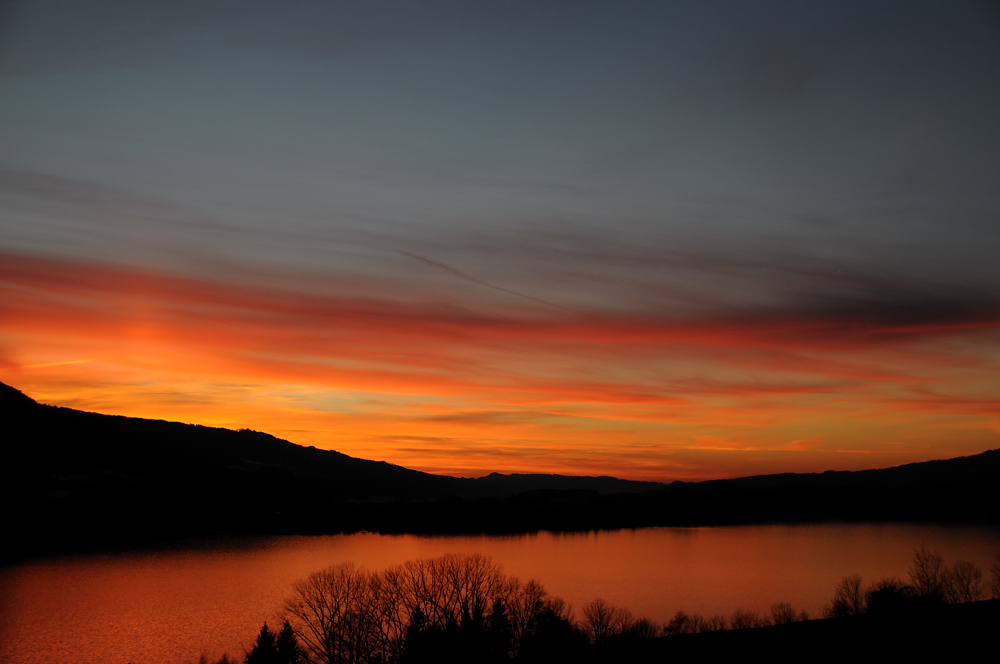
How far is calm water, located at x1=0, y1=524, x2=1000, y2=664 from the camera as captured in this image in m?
53.5

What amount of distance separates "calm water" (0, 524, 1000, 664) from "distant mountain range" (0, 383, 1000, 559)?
69.8 feet

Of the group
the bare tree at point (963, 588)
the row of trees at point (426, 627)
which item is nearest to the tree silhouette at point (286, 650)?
the row of trees at point (426, 627)

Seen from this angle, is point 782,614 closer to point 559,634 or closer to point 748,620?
point 748,620

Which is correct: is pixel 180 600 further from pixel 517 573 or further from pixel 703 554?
pixel 703 554

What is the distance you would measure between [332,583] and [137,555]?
61681 mm

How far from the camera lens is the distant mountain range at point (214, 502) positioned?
413 ft

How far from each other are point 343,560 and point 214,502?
258ft

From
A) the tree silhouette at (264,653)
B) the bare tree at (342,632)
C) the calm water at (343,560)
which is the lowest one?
the calm water at (343,560)

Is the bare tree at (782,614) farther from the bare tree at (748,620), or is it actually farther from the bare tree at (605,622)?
the bare tree at (605,622)

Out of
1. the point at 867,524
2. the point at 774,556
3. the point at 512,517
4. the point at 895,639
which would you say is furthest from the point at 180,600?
the point at 867,524

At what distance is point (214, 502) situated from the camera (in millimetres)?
155625

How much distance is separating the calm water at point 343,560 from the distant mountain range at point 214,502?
2127 centimetres

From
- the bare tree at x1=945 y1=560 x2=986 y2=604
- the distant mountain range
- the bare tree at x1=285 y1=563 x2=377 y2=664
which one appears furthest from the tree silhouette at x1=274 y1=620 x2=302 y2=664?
the distant mountain range

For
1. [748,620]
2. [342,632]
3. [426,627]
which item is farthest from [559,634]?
[748,620]
